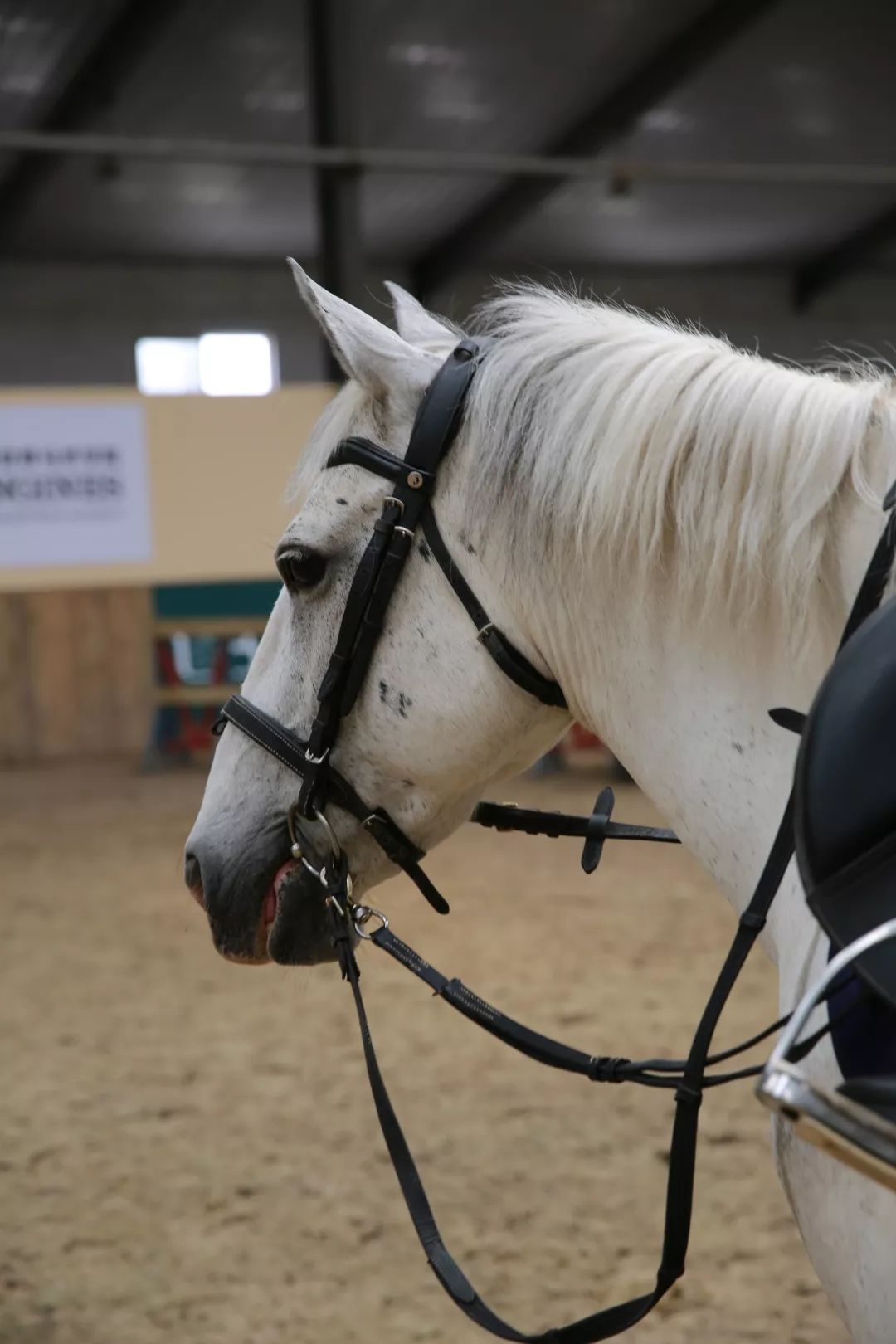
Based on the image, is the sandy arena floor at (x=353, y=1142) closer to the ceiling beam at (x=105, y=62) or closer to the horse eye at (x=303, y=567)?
the horse eye at (x=303, y=567)

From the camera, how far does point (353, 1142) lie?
315cm

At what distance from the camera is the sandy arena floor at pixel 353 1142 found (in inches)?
94.8

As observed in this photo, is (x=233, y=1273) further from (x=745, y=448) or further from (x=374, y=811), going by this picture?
(x=745, y=448)

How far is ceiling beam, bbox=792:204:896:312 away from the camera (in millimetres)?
12930

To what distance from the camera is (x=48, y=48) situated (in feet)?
28.2

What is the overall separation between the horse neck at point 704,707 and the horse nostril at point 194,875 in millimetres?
463

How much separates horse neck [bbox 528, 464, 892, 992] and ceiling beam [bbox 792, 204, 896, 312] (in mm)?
13197

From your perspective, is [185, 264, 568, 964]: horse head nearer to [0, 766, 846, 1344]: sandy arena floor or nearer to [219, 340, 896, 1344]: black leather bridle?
[219, 340, 896, 1344]: black leather bridle

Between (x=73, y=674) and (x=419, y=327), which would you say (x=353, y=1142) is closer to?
(x=419, y=327)

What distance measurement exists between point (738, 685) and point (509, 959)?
3756mm

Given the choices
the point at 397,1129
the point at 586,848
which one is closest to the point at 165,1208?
the point at 397,1129

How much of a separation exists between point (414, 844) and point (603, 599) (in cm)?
36

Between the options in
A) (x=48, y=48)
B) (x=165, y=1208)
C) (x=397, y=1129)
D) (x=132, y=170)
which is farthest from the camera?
(x=132, y=170)

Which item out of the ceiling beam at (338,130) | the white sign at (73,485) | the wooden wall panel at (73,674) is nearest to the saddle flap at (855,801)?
the white sign at (73,485)
